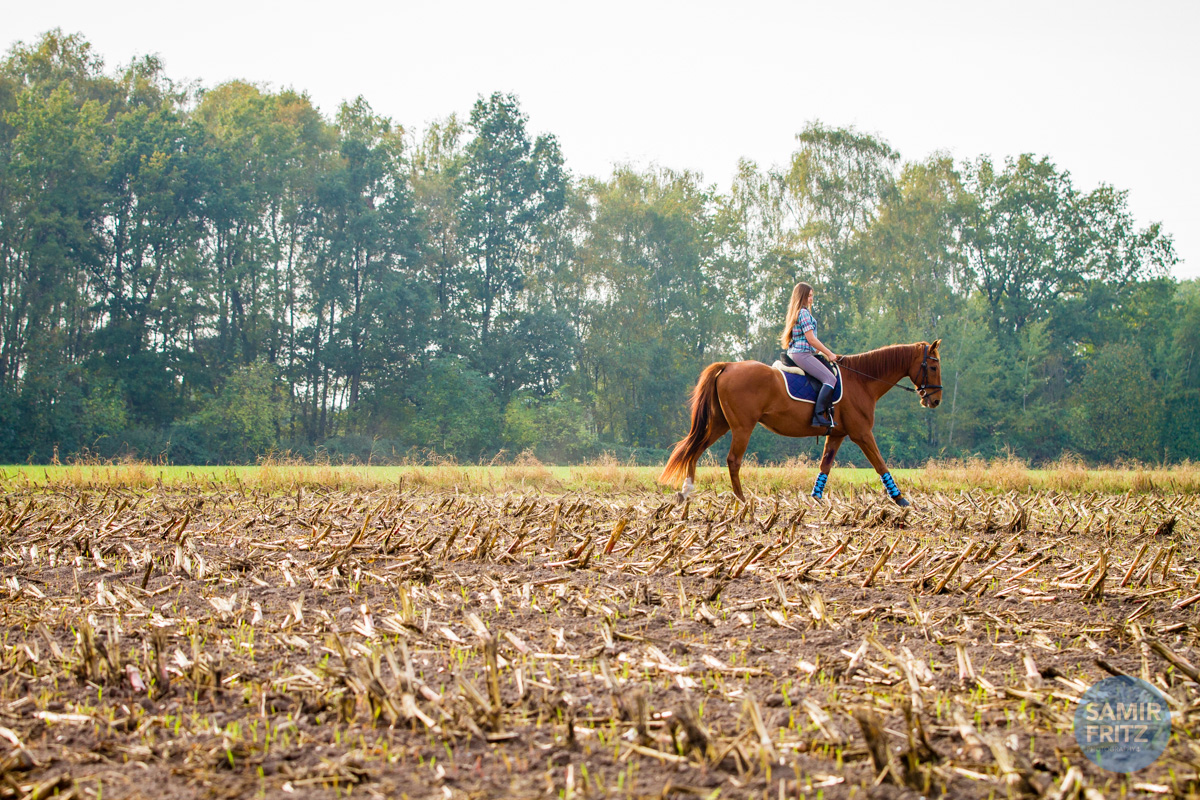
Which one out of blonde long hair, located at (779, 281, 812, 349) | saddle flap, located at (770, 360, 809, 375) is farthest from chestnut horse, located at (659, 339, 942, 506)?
blonde long hair, located at (779, 281, 812, 349)

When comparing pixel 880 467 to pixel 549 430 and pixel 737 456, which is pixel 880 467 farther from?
pixel 549 430

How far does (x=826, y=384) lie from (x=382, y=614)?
8.20m

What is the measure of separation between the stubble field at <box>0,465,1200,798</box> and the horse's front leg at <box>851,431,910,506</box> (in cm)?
357

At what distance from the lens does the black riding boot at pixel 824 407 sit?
37.2 feet

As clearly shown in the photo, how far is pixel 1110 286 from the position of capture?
167ft

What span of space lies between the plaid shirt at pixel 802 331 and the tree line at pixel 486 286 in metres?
25.9

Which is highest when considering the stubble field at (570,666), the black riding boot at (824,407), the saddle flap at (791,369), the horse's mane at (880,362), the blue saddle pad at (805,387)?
the horse's mane at (880,362)

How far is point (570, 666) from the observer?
338cm

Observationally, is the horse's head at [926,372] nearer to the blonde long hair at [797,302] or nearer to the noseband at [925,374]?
the noseband at [925,374]

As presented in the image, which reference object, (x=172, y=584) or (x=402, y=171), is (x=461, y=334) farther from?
(x=172, y=584)

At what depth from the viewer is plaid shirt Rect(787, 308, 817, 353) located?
11.1 m

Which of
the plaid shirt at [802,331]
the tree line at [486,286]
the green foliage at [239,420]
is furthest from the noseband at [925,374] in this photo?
the green foliage at [239,420]

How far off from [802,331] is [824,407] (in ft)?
3.45

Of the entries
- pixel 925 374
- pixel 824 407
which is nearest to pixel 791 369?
pixel 824 407
